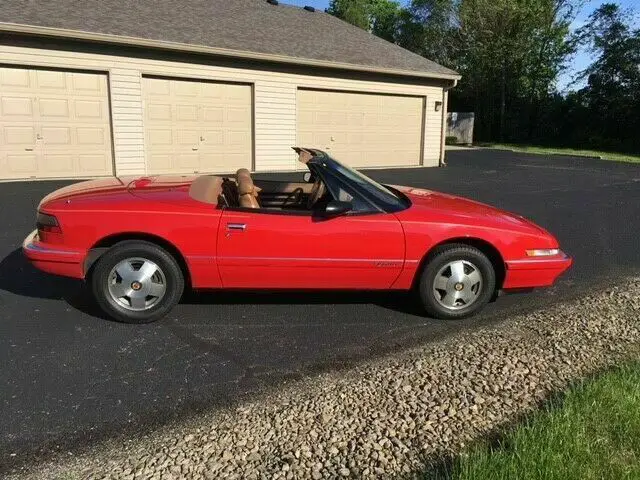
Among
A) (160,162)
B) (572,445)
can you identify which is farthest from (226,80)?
(572,445)

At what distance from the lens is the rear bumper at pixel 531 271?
14.7 feet

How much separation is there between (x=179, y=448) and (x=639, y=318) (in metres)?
3.90

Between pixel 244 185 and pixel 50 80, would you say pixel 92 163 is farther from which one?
pixel 244 185

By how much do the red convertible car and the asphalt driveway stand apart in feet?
0.99

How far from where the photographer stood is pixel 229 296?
493 cm

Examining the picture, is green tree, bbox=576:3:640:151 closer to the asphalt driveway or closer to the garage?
the garage

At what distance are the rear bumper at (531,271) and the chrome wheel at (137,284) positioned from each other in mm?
2769

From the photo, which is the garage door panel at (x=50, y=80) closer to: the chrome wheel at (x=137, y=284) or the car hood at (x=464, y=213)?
the chrome wheel at (x=137, y=284)

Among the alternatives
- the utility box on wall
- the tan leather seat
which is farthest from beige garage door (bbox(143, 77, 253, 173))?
the utility box on wall

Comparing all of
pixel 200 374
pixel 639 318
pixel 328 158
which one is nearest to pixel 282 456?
pixel 200 374

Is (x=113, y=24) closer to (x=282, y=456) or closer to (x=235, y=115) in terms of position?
(x=235, y=115)

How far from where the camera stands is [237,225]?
4.19 meters

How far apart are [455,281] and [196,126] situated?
1046cm

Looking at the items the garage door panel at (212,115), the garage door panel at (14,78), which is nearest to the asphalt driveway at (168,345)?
the garage door panel at (14,78)
